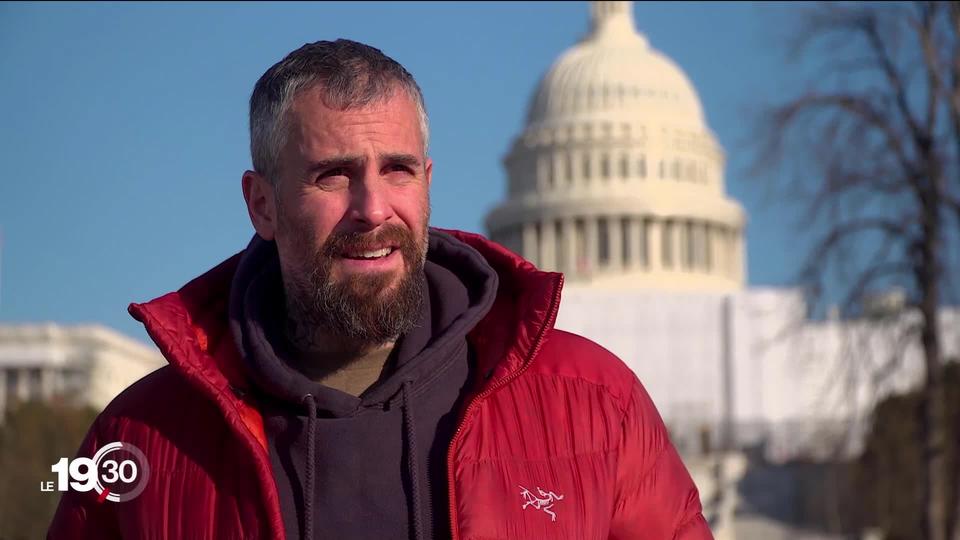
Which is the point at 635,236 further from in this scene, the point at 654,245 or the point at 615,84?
the point at 615,84

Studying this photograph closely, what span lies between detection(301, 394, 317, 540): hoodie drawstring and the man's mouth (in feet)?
1.01

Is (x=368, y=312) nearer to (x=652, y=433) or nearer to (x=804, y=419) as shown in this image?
(x=652, y=433)

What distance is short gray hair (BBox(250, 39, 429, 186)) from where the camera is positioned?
12.3ft

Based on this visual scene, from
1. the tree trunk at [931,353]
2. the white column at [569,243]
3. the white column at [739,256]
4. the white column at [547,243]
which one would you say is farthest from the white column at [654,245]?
the tree trunk at [931,353]

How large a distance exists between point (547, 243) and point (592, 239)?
2.15 metres

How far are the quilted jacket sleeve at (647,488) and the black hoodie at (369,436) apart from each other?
378mm

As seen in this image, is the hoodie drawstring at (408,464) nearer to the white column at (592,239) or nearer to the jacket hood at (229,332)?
the jacket hood at (229,332)

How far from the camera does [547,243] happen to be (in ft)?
277

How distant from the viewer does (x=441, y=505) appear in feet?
12.1

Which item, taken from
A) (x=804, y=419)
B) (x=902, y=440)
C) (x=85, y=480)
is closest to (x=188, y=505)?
(x=85, y=480)

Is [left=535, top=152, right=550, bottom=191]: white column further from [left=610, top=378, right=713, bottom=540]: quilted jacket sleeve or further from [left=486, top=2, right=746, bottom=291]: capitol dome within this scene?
[left=610, top=378, right=713, bottom=540]: quilted jacket sleeve

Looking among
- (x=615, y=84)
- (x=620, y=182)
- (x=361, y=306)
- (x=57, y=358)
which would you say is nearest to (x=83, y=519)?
(x=361, y=306)

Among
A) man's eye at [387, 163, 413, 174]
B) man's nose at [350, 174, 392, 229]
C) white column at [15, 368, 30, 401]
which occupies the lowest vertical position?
man's nose at [350, 174, 392, 229]

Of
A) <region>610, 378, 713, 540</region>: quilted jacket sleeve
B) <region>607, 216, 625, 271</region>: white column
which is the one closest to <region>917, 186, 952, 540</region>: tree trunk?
<region>610, 378, 713, 540</region>: quilted jacket sleeve
